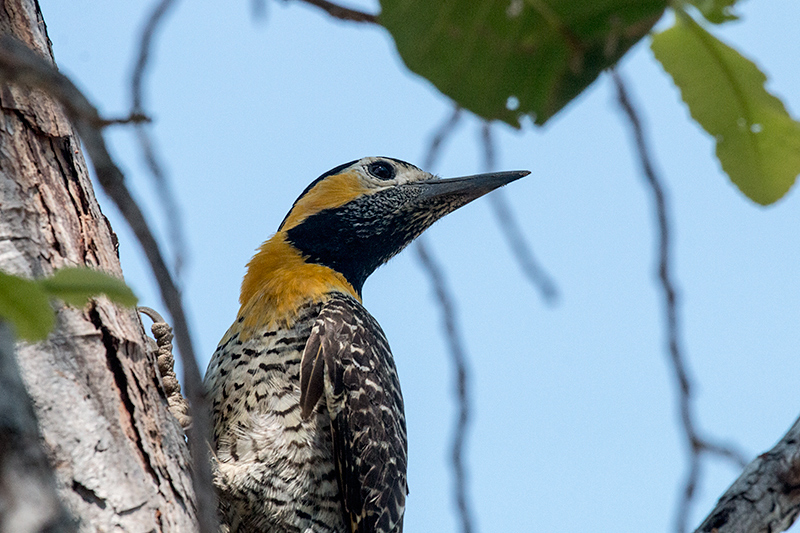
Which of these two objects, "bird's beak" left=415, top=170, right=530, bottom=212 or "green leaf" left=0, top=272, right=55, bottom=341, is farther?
"bird's beak" left=415, top=170, right=530, bottom=212

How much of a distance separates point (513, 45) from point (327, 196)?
4.12m

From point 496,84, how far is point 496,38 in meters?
0.08

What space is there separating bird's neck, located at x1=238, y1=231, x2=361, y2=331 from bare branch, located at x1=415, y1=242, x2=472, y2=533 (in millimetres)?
1818

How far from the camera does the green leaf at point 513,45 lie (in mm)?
1332

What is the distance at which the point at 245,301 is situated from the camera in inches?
196

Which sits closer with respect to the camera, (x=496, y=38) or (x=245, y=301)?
(x=496, y=38)

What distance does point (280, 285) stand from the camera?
467cm

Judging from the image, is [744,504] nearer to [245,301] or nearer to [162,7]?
[162,7]

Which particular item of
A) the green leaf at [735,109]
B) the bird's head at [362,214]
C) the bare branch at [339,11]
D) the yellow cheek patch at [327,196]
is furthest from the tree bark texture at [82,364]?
the yellow cheek patch at [327,196]

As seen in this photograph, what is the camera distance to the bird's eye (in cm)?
573

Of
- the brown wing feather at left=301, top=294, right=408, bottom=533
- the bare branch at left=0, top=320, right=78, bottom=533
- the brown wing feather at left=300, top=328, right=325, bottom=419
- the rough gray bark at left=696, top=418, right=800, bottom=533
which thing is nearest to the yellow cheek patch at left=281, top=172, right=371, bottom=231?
the brown wing feather at left=301, top=294, right=408, bottom=533

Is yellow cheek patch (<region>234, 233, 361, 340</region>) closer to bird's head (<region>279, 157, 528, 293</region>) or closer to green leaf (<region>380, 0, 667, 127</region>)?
bird's head (<region>279, 157, 528, 293</region>)

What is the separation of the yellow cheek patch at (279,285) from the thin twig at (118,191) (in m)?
3.35

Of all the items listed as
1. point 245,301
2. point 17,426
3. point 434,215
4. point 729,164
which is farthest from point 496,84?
point 434,215
